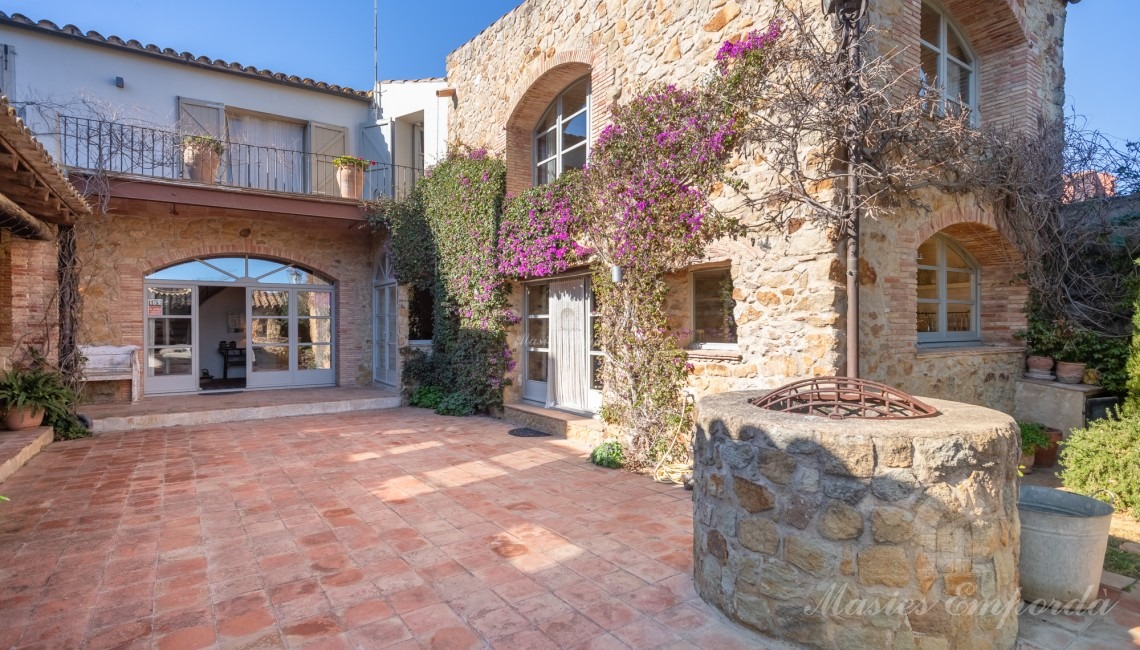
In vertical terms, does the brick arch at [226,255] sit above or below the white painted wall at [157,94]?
below

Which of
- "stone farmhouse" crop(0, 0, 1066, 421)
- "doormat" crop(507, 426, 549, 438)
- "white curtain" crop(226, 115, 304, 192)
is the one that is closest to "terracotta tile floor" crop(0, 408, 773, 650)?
"doormat" crop(507, 426, 549, 438)

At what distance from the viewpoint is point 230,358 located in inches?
479

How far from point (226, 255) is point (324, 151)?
281 cm

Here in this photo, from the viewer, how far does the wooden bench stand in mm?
8562

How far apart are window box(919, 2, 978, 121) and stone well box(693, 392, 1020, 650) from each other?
466 cm

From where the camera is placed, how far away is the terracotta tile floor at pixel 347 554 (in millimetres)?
2520

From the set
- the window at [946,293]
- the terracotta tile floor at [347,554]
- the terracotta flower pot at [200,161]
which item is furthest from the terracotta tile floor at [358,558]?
the terracotta flower pot at [200,161]

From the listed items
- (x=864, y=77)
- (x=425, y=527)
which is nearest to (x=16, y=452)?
(x=425, y=527)

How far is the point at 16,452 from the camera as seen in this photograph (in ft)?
17.7

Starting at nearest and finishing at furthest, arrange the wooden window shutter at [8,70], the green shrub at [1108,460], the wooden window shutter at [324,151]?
the green shrub at [1108,460] < the wooden window shutter at [8,70] < the wooden window shutter at [324,151]

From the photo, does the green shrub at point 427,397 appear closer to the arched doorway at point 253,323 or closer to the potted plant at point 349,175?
the arched doorway at point 253,323

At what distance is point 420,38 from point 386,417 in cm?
1030

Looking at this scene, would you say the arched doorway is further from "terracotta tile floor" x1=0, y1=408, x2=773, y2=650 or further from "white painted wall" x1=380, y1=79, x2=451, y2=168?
"terracotta tile floor" x1=0, y1=408, x2=773, y2=650

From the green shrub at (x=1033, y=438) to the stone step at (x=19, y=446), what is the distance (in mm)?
9434
